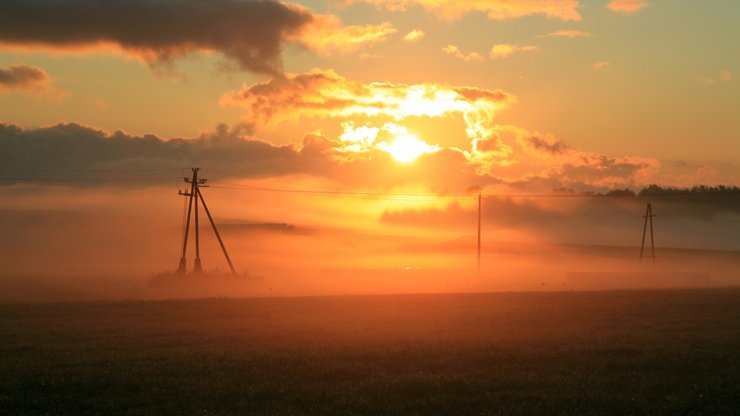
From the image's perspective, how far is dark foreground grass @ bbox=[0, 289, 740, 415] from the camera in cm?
1748

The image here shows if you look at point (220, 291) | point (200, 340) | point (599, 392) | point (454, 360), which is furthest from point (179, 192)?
point (599, 392)

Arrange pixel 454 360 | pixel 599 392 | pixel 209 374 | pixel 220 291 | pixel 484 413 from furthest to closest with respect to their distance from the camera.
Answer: pixel 220 291, pixel 454 360, pixel 209 374, pixel 599 392, pixel 484 413

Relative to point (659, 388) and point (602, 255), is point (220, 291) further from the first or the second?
point (602, 255)

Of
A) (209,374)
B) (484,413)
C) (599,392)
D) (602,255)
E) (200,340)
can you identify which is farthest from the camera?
(602,255)

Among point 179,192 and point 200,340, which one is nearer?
point 200,340

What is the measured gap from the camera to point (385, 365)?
2211cm

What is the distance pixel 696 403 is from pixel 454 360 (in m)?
7.42

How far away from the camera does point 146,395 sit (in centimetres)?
1834

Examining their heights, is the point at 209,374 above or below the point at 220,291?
above

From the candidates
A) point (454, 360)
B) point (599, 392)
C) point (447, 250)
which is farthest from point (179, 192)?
point (447, 250)

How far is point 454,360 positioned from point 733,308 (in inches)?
1051

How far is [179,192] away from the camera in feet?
265

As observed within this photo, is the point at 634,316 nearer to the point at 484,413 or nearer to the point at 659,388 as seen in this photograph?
the point at 659,388

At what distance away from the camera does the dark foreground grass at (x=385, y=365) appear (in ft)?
57.4
